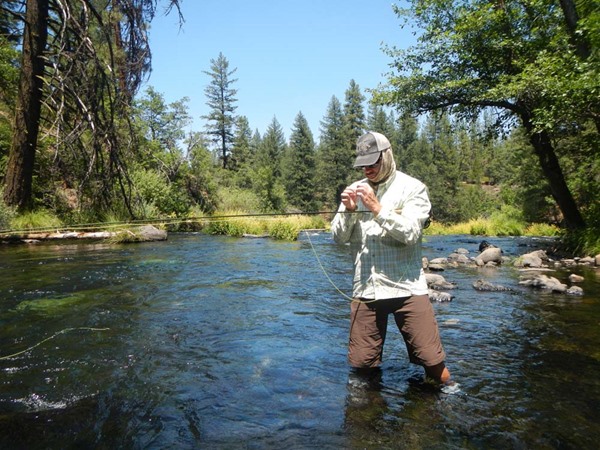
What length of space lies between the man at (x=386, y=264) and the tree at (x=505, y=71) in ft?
31.3

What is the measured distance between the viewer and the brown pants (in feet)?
11.3

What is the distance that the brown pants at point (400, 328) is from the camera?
3436 mm

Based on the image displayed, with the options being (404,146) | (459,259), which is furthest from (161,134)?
(404,146)

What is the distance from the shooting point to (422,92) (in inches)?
607

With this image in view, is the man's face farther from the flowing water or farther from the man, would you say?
the flowing water

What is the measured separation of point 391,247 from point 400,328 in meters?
0.69

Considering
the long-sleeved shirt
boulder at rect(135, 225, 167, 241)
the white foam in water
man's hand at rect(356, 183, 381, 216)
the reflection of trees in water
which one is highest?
man's hand at rect(356, 183, 381, 216)

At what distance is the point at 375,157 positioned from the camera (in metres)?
3.44

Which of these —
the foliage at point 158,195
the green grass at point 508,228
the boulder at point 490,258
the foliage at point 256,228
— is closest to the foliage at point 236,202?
the foliage at point 158,195

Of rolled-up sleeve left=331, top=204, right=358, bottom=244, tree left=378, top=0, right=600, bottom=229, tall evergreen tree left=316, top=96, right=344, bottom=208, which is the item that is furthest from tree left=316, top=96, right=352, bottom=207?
rolled-up sleeve left=331, top=204, right=358, bottom=244

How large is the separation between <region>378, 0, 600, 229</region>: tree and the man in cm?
953

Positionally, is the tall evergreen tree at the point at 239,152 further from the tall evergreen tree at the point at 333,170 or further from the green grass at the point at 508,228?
the green grass at the point at 508,228

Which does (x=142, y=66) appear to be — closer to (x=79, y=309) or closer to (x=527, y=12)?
(x=79, y=309)

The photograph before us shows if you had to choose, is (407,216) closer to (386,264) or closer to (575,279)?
(386,264)
